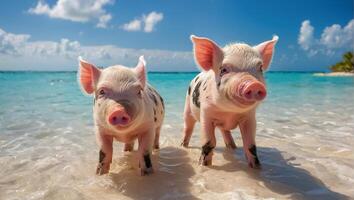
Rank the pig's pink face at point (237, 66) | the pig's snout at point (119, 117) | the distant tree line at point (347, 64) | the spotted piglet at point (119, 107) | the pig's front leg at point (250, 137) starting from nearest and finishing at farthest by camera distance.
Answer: the pig's snout at point (119, 117)
the pig's pink face at point (237, 66)
the spotted piglet at point (119, 107)
the pig's front leg at point (250, 137)
the distant tree line at point (347, 64)

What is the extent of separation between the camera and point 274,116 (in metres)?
9.50

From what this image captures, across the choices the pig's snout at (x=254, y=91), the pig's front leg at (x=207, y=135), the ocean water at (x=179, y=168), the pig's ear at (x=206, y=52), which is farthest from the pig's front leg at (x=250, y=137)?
the pig's snout at (x=254, y=91)

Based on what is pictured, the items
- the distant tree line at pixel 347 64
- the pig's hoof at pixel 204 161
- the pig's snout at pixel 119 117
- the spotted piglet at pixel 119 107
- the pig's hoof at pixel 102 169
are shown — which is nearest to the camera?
the pig's snout at pixel 119 117

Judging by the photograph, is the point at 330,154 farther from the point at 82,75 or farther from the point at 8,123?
the point at 8,123

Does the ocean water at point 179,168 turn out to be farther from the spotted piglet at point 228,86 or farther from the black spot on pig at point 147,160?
the spotted piglet at point 228,86

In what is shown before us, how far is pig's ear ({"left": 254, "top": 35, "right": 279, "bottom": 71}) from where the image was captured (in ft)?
14.4

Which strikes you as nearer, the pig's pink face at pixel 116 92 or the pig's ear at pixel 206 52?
the pig's pink face at pixel 116 92

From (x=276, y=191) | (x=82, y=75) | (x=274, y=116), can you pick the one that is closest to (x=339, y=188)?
(x=276, y=191)

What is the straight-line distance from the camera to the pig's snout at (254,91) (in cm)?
341

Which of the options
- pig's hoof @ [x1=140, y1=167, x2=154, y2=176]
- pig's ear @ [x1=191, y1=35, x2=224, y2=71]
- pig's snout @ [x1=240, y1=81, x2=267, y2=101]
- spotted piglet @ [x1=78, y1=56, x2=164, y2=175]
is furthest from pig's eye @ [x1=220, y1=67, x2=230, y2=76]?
pig's hoof @ [x1=140, y1=167, x2=154, y2=176]

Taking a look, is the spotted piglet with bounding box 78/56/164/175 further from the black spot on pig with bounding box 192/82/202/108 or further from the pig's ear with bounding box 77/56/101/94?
the black spot on pig with bounding box 192/82/202/108

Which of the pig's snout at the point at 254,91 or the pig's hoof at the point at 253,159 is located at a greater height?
the pig's snout at the point at 254,91

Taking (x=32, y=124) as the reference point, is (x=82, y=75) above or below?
above

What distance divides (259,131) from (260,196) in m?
3.84
